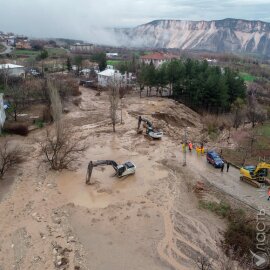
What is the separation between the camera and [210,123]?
40.0 meters

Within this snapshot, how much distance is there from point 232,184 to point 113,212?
28.9ft

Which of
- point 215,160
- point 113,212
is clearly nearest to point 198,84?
point 215,160

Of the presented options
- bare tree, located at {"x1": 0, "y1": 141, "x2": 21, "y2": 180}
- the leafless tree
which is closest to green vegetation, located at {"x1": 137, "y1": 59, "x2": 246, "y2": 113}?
bare tree, located at {"x1": 0, "y1": 141, "x2": 21, "y2": 180}

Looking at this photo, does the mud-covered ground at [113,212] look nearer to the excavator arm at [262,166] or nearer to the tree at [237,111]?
the excavator arm at [262,166]

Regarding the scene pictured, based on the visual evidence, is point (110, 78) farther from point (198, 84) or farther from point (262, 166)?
point (262, 166)

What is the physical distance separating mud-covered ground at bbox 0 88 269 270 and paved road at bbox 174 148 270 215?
0.07 meters

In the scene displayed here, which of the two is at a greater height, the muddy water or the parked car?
the parked car

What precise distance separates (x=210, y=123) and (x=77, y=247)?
90.1 feet

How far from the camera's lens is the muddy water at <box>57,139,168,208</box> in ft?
69.7

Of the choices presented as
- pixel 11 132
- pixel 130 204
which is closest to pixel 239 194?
pixel 130 204

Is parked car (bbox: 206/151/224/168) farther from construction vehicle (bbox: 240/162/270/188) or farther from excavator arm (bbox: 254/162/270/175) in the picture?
excavator arm (bbox: 254/162/270/175)

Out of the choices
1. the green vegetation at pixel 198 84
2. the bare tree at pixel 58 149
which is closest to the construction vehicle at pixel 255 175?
the bare tree at pixel 58 149

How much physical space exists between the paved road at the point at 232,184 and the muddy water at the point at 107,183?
306 cm

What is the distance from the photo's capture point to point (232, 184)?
898 inches
